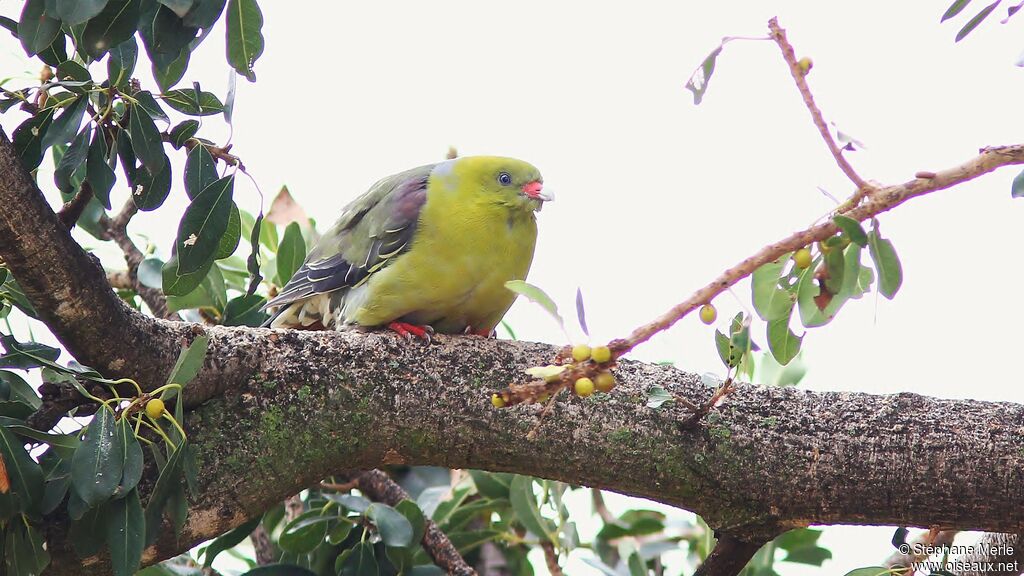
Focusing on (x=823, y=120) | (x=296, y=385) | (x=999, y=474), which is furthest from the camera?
(x=296, y=385)

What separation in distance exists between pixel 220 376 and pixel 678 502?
113 centimetres

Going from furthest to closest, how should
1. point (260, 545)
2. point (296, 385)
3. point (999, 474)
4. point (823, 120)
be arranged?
1. point (260, 545)
2. point (296, 385)
3. point (999, 474)
4. point (823, 120)

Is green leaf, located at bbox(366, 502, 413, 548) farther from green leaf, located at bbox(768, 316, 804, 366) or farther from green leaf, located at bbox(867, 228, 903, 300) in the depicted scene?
green leaf, located at bbox(867, 228, 903, 300)

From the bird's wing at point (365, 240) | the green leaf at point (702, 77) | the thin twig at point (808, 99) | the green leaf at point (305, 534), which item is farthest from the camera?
the bird's wing at point (365, 240)

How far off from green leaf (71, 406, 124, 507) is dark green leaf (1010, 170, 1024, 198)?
1.81 metres

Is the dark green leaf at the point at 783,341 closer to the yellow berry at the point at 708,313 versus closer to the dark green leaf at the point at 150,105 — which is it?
the yellow berry at the point at 708,313

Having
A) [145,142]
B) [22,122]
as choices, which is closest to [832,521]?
[145,142]

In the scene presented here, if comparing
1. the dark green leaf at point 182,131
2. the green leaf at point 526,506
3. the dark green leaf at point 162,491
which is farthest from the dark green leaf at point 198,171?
the green leaf at point 526,506

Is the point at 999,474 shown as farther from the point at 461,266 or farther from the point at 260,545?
the point at 260,545

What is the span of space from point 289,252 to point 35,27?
1.81 meters

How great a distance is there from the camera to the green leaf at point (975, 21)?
6.65 feet

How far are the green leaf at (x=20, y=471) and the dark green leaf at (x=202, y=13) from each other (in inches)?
34.2

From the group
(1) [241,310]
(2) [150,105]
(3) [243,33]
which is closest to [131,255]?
(1) [241,310]

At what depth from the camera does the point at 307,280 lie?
3.35 metres
